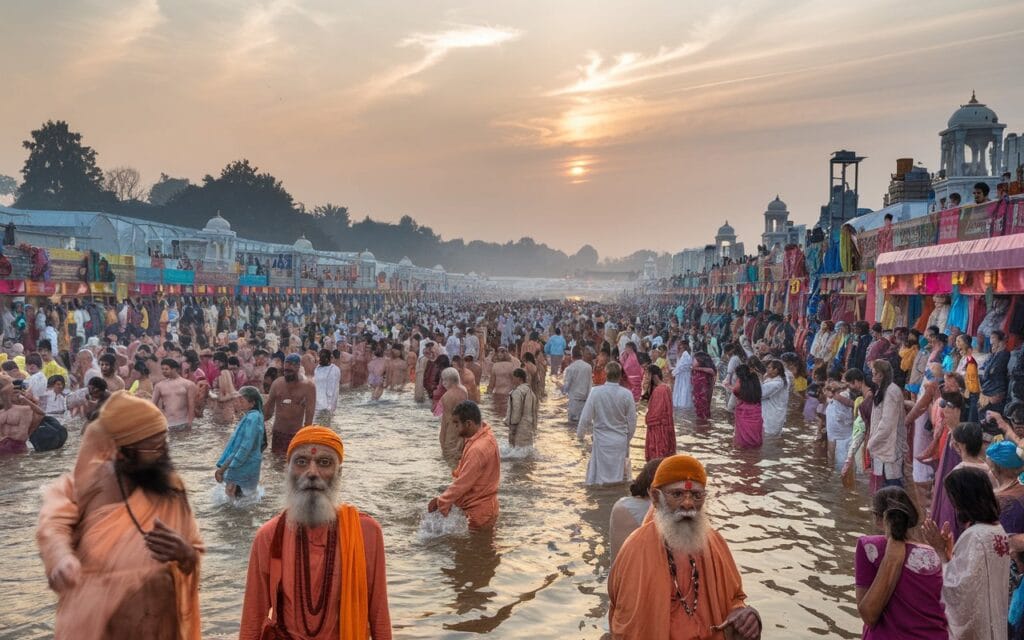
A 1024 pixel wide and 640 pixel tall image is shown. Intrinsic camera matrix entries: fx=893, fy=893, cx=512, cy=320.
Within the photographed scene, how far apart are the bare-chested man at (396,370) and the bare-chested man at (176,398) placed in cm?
591

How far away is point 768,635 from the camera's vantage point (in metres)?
6.03

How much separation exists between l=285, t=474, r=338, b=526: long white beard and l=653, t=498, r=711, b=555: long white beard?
50.7 inches

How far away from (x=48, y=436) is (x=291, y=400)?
3.91 meters

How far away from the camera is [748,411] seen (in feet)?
39.6

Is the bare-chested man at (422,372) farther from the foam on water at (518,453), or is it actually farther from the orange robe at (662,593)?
the orange robe at (662,593)

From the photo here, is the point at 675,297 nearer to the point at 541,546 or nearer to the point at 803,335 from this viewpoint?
the point at 803,335

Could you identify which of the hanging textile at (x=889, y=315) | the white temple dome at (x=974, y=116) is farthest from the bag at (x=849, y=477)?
the white temple dome at (x=974, y=116)

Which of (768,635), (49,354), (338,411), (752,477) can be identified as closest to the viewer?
(768,635)

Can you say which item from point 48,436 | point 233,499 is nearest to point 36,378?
point 48,436

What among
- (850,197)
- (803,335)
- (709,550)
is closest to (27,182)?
(850,197)

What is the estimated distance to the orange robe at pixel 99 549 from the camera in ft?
9.70

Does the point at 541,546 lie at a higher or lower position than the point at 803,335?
lower

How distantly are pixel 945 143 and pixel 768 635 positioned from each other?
80.6 feet

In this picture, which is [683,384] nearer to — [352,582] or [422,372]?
[422,372]
